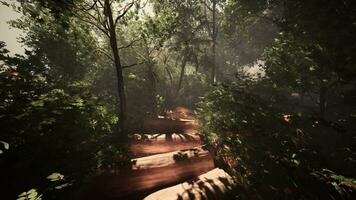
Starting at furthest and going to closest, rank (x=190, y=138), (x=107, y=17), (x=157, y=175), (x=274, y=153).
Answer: (x=190, y=138)
(x=107, y=17)
(x=157, y=175)
(x=274, y=153)

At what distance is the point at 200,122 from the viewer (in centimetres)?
1252

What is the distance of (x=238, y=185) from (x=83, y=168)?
13.3 ft

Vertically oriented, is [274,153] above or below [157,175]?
above

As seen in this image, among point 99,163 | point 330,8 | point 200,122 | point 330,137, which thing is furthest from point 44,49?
point 330,137

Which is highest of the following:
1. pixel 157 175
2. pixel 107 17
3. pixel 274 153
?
pixel 107 17

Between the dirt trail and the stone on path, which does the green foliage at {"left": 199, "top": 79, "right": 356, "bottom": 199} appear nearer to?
the stone on path

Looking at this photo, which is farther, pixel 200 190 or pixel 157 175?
pixel 157 175

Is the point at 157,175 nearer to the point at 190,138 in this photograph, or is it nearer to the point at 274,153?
the point at 274,153

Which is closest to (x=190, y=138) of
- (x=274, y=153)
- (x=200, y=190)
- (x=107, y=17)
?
(x=274, y=153)

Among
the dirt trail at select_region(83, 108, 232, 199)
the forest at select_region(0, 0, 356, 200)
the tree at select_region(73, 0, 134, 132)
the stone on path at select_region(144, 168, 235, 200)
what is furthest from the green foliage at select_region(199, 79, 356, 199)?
the tree at select_region(73, 0, 134, 132)

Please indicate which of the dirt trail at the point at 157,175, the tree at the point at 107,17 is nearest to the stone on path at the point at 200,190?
the dirt trail at the point at 157,175

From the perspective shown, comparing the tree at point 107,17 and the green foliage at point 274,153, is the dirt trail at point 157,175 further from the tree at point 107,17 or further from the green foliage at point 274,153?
the tree at point 107,17

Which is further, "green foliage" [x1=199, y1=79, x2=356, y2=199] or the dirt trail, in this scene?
the dirt trail

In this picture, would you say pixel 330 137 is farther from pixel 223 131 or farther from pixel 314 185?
pixel 314 185
